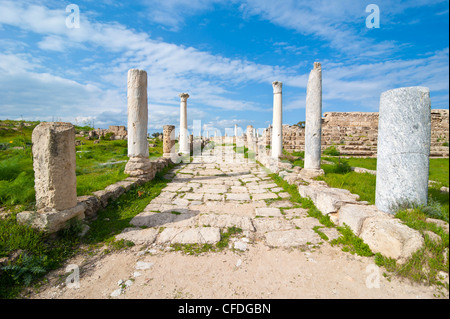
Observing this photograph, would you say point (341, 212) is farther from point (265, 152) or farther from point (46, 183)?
point (265, 152)

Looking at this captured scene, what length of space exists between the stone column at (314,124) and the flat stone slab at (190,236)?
4.26m

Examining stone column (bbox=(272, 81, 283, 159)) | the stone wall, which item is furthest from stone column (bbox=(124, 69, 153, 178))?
the stone wall

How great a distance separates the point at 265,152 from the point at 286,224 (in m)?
8.75

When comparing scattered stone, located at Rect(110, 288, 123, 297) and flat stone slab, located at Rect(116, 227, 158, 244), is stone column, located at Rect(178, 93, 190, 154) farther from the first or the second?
scattered stone, located at Rect(110, 288, 123, 297)

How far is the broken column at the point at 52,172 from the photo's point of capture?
11.5 feet

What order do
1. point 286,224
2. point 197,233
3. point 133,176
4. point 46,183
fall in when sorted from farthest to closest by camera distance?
point 133,176 → point 286,224 → point 197,233 → point 46,183

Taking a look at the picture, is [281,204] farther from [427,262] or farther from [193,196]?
[427,262]

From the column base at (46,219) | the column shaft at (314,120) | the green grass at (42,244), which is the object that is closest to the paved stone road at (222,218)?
the green grass at (42,244)

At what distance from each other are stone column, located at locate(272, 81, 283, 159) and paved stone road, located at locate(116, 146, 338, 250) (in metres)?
4.10

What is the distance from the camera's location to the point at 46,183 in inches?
140

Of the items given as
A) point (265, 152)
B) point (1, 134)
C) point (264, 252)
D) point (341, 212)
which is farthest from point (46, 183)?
point (1, 134)

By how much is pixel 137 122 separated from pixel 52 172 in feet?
13.4

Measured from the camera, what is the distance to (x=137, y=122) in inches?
290

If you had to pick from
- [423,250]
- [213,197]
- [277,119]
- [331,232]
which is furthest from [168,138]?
[423,250]
